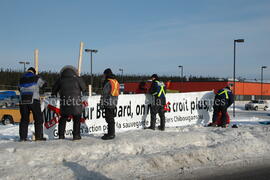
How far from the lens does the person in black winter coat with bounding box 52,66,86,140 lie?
668 centimetres

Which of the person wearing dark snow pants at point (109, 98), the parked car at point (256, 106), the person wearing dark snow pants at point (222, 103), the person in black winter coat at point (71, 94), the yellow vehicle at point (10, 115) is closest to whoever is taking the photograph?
the person in black winter coat at point (71, 94)

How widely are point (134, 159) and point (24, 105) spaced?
2834 mm

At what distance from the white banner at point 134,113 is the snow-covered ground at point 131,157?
6.66 feet

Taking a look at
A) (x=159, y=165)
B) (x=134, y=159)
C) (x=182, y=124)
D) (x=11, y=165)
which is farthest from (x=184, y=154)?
(x=182, y=124)

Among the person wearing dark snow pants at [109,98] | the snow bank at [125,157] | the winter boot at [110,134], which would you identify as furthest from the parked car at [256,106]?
the winter boot at [110,134]

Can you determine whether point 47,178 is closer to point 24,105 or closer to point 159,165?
point 159,165

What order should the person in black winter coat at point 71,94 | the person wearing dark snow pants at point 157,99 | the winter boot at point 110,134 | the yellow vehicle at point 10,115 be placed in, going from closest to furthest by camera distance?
the person in black winter coat at point 71,94 < the winter boot at point 110,134 < the person wearing dark snow pants at point 157,99 < the yellow vehicle at point 10,115

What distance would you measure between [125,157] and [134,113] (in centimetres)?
435

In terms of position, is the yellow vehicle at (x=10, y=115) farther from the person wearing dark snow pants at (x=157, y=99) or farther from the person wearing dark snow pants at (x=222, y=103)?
the person wearing dark snow pants at (x=222, y=103)

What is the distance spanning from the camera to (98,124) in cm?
930

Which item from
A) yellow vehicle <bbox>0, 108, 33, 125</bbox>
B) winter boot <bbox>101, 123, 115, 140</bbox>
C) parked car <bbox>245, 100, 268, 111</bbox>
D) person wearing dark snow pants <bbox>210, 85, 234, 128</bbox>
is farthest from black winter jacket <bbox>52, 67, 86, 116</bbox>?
parked car <bbox>245, 100, 268, 111</bbox>

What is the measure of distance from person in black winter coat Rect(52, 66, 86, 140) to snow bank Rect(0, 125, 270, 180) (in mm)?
519

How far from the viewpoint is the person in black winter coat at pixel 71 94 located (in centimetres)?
668

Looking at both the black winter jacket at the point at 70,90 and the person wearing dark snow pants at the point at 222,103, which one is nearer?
the black winter jacket at the point at 70,90
